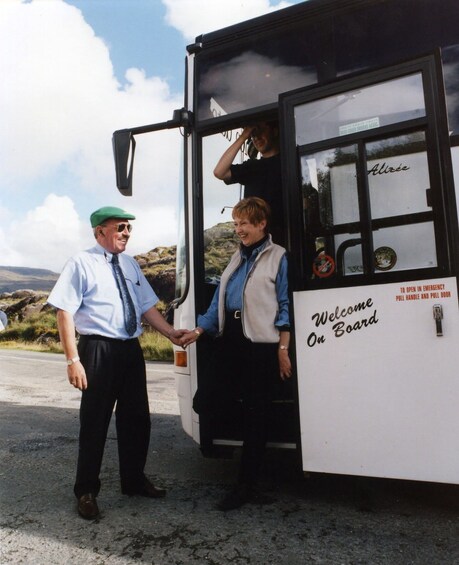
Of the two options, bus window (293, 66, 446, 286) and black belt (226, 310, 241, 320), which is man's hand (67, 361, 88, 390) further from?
bus window (293, 66, 446, 286)

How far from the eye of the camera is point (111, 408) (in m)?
3.41

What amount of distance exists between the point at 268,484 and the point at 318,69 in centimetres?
303

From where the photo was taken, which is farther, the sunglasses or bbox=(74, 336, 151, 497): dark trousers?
the sunglasses

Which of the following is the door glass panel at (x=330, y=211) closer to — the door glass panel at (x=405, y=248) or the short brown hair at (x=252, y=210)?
the door glass panel at (x=405, y=248)

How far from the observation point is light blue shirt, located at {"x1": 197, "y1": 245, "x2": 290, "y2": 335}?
328cm

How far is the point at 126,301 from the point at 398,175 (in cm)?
195

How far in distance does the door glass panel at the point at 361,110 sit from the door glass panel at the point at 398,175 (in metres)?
0.14

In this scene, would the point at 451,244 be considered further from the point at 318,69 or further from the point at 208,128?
the point at 208,128

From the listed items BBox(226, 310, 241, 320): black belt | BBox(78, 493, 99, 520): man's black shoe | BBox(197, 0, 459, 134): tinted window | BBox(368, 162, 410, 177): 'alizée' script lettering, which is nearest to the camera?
BBox(368, 162, 410, 177): 'alizée' script lettering

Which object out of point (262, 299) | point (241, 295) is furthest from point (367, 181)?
point (241, 295)

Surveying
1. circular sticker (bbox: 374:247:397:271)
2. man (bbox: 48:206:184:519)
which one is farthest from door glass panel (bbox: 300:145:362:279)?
man (bbox: 48:206:184:519)

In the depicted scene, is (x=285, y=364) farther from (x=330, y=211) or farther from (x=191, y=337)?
(x=330, y=211)

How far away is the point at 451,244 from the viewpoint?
2834 mm

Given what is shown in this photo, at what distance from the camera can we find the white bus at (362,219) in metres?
2.87
